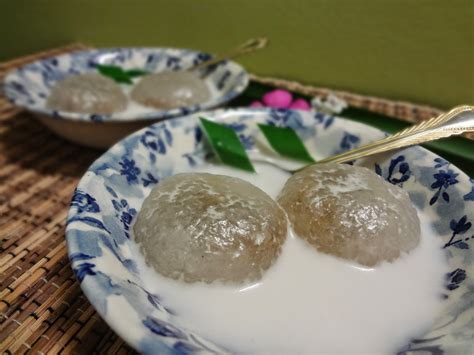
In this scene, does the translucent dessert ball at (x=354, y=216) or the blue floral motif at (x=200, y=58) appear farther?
the blue floral motif at (x=200, y=58)

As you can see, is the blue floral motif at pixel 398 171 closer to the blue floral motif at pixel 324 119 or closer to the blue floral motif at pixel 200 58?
the blue floral motif at pixel 324 119

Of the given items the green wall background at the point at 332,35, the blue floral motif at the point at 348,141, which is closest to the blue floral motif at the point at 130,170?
the blue floral motif at the point at 348,141

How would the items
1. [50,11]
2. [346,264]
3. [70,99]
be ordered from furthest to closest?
1. [50,11]
2. [70,99]
3. [346,264]

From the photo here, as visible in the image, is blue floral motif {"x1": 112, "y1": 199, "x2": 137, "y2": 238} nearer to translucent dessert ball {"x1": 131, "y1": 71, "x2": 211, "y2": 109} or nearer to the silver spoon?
the silver spoon

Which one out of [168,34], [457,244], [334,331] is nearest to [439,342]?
[334,331]

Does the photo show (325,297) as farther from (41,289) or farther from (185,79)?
(185,79)
